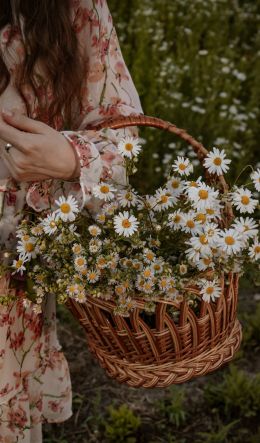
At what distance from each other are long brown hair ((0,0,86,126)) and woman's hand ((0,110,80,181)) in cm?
18

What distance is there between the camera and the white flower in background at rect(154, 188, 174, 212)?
121 centimetres

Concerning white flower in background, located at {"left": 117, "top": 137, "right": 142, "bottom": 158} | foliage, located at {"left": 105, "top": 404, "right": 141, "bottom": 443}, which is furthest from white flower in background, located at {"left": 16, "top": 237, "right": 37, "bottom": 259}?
foliage, located at {"left": 105, "top": 404, "right": 141, "bottom": 443}

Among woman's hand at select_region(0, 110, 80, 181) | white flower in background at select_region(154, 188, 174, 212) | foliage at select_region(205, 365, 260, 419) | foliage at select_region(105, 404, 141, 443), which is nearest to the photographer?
woman's hand at select_region(0, 110, 80, 181)

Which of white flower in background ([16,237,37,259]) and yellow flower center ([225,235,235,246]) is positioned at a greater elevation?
yellow flower center ([225,235,235,246])

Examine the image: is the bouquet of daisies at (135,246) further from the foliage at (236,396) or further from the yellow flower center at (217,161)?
the foliage at (236,396)

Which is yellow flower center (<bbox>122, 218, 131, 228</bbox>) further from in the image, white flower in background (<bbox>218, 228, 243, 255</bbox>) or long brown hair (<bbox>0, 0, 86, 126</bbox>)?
long brown hair (<bbox>0, 0, 86, 126</bbox>)

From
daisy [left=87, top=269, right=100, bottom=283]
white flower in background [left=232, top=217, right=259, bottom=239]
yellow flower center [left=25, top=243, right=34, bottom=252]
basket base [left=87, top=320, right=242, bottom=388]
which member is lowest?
basket base [left=87, top=320, right=242, bottom=388]

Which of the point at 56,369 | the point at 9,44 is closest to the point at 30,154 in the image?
the point at 9,44

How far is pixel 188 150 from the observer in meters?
3.14

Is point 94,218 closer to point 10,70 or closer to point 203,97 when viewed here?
point 10,70

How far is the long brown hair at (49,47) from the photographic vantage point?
1.28m

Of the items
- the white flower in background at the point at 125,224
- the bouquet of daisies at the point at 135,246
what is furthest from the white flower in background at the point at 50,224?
the white flower in background at the point at 125,224

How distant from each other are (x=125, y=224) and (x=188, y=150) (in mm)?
2052

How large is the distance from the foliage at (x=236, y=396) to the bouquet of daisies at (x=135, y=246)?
44.4 inches
